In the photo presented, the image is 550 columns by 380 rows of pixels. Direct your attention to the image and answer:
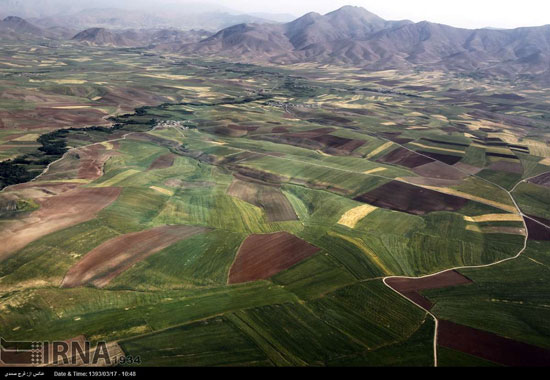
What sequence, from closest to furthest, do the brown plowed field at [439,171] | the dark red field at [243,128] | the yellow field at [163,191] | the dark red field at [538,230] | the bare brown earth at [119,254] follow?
the bare brown earth at [119,254]
the dark red field at [538,230]
the yellow field at [163,191]
the brown plowed field at [439,171]
the dark red field at [243,128]

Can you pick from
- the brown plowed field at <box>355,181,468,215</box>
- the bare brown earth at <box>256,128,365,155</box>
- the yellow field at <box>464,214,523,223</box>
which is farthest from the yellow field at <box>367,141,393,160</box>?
the yellow field at <box>464,214,523,223</box>

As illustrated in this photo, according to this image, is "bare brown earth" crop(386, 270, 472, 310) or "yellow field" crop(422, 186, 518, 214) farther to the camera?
"yellow field" crop(422, 186, 518, 214)

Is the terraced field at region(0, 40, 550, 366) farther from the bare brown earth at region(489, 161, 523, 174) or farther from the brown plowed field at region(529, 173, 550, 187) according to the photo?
the brown plowed field at region(529, 173, 550, 187)

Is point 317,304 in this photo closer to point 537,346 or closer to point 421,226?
point 537,346

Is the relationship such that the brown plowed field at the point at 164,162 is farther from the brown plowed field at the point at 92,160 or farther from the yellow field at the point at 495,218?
the yellow field at the point at 495,218

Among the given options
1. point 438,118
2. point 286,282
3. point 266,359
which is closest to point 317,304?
point 286,282

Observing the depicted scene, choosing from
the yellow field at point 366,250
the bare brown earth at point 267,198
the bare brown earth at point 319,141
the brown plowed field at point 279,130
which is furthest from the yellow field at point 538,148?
the yellow field at point 366,250

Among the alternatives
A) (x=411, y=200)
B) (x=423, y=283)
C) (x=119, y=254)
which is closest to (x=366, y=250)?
(x=423, y=283)
